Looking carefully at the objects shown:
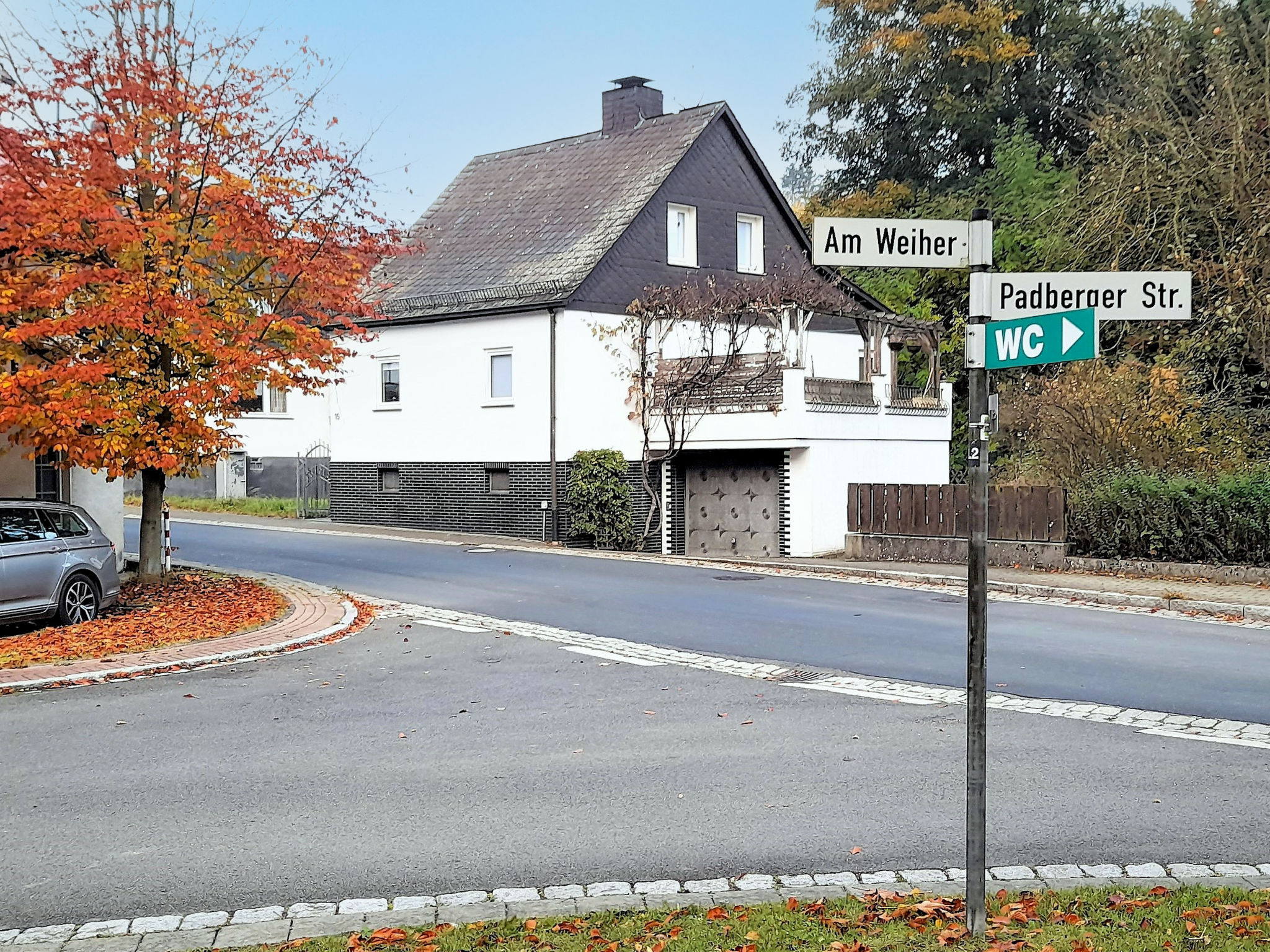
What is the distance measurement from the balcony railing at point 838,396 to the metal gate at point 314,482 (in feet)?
51.1

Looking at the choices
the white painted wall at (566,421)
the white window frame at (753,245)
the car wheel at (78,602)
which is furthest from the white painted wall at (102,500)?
the white window frame at (753,245)

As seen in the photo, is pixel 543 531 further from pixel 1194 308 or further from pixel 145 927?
pixel 145 927

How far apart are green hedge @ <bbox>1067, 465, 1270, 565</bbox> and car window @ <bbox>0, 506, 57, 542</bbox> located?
15.3m

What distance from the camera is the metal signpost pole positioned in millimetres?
5121

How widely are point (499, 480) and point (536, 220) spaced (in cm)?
692

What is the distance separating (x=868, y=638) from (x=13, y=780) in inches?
342

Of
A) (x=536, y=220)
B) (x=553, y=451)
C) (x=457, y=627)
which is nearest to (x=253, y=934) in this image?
(x=457, y=627)

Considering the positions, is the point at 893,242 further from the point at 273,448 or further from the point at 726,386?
the point at 273,448

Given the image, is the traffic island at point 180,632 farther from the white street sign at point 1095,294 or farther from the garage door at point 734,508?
the garage door at point 734,508

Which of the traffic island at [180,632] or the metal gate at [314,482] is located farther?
the metal gate at [314,482]

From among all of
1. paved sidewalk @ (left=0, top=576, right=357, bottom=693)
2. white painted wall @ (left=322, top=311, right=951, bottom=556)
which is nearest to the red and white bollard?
paved sidewalk @ (left=0, top=576, right=357, bottom=693)

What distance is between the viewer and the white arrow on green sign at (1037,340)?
4.98m

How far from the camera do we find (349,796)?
302 inches

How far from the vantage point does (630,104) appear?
3494 centimetres
